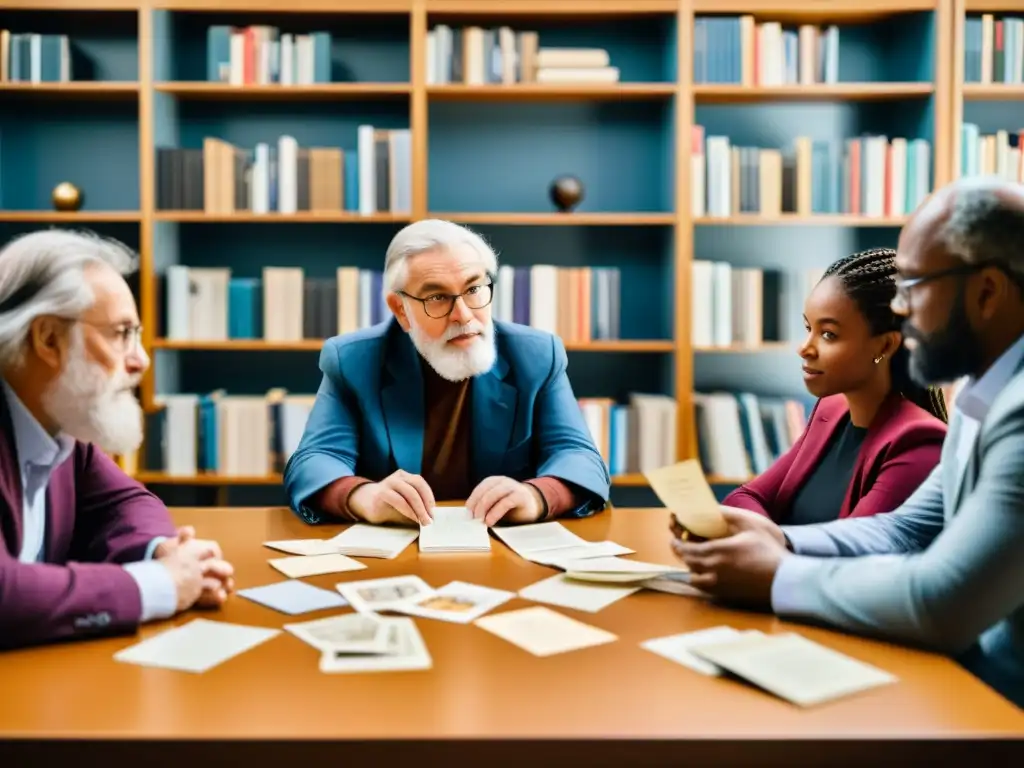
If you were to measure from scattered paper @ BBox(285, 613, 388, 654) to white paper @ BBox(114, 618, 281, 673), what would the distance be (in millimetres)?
47

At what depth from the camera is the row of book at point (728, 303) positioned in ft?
12.0

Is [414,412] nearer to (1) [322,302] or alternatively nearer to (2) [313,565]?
(2) [313,565]

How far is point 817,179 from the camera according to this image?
12.0 feet

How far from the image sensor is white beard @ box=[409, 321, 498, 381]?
226 centimetres

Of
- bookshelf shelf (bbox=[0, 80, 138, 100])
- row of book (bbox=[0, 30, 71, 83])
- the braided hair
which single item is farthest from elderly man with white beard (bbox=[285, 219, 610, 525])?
row of book (bbox=[0, 30, 71, 83])

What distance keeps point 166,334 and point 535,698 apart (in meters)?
3.04

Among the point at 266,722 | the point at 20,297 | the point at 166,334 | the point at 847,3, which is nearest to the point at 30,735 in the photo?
the point at 266,722

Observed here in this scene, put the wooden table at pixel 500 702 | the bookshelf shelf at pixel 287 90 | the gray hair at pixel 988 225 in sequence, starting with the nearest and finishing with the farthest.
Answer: the wooden table at pixel 500 702 < the gray hair at pixel 988 225 < the bookshelf shelf at pixel 287 90

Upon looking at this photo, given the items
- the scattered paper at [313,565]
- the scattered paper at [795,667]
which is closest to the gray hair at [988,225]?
the scattered paper at [795,667]

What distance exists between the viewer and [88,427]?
140 centimetres

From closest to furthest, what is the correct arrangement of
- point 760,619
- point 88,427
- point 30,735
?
point 30,735 → point 760,619 → point 88,427

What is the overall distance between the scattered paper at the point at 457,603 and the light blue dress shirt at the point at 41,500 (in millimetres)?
307

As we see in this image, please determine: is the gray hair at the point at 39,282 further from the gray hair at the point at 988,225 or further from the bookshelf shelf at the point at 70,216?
the bookshelf shelf at the point at 70,216

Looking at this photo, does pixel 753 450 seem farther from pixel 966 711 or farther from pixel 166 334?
pixel 966 711
